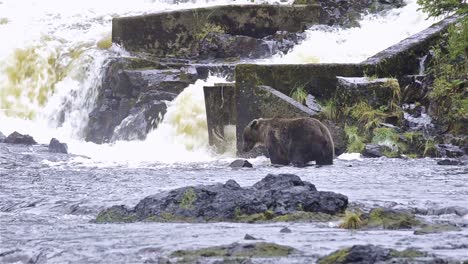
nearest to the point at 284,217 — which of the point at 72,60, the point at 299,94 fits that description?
the point at 299,94

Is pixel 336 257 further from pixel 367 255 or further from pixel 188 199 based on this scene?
pixel 188 199

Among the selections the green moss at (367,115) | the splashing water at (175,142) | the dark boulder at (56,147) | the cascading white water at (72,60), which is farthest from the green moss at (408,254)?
the cascading white water at (72,60)

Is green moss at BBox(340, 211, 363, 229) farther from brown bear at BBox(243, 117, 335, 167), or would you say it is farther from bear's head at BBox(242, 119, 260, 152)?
bear's head at BBox(242, 119, 260, 152)

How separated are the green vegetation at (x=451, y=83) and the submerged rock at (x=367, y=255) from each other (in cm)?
844

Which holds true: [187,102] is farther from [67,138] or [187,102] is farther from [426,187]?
[426,187]

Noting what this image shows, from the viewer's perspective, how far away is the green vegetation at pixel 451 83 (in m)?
16.2

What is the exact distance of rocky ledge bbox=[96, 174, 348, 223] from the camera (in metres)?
9.23

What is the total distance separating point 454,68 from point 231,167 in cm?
530

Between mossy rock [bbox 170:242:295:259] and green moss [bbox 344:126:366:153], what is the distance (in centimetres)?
919

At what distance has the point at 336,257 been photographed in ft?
22.0

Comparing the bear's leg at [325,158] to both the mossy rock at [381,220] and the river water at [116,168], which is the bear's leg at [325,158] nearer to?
the river water at [116,168]

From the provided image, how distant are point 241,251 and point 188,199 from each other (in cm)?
244

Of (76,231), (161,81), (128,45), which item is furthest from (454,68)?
(76,231)

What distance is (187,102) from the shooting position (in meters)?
19.4
